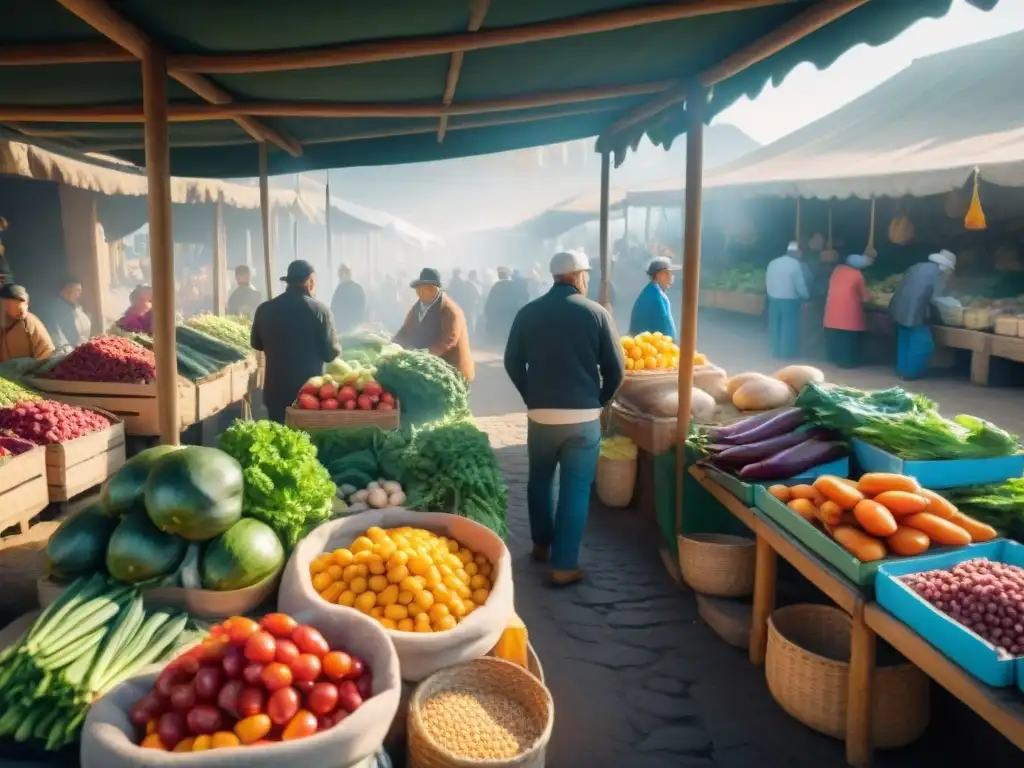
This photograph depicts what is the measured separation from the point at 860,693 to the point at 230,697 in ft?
7.83

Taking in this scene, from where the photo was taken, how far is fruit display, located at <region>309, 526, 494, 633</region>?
9.46 feet

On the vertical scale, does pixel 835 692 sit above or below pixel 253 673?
below

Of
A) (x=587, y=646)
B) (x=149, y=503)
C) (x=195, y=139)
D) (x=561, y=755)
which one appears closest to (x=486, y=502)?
(x=587, y=646)

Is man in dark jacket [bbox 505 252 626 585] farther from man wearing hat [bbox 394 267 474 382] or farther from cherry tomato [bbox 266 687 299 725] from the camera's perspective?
cherry tomato [bbox 266 687 299 725]

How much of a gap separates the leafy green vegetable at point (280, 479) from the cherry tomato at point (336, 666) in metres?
1.00

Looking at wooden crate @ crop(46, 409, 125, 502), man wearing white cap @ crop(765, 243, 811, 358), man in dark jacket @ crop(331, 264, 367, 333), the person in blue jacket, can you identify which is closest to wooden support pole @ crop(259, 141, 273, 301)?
wooden crate @ crop(46, 409, 125, 502)

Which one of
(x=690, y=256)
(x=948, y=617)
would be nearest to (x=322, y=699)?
(x=948, y=617)

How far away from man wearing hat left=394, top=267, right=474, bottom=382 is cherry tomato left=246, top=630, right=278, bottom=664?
4851mm

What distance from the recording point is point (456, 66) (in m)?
4.14

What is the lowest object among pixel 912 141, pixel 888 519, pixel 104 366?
pixel 888 519

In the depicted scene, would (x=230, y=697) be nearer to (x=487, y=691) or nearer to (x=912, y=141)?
(x=487, y=691)

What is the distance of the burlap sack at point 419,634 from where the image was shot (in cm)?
271

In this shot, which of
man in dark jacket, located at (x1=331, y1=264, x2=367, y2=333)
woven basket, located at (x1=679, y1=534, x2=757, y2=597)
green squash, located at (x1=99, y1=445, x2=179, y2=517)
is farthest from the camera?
man in dark jacket, located at (x1=331, y1=264, x2=367, y2=333)

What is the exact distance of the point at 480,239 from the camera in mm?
45531
